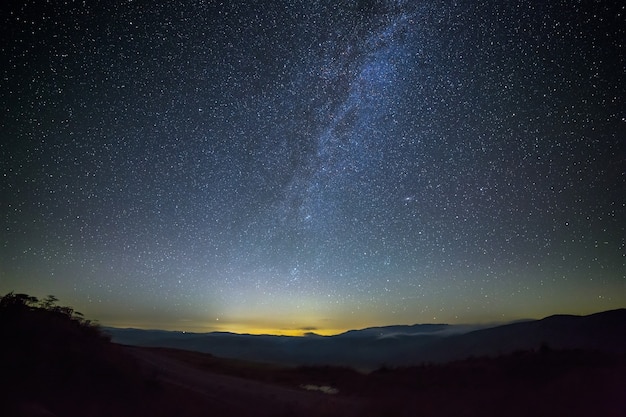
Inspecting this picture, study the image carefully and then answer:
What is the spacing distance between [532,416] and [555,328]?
408 inches

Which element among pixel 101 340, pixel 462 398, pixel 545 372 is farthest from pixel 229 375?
pixel 545 372

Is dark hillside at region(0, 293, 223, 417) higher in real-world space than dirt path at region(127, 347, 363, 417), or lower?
higher

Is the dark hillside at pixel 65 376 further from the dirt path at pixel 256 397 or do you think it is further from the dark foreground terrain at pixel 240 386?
the dirt path at pixel 256 397

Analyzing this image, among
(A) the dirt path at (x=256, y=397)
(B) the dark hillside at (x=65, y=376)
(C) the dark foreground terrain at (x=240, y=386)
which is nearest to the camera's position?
(B) the dark hillside at (x=65, y=376)

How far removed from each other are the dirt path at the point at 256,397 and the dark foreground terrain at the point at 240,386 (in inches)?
1.3

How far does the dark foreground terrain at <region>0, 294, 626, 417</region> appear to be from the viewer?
11.0 meters

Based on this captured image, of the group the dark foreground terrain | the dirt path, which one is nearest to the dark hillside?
the dark foreground terrain

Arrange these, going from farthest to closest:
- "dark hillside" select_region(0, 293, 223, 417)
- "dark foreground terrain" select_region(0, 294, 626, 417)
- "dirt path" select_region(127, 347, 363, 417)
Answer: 1. "dirt path" select_region(127, 347, 363, 417)
2. "dark foreground terrain" select_region(0, 294, 626, 417)
3. "dark hillside" select_region(0, 293, 223, 417)

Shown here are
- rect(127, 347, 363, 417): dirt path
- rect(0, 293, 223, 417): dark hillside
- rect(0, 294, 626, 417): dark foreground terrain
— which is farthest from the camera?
rect(127, 347, 363, 417): dirt path

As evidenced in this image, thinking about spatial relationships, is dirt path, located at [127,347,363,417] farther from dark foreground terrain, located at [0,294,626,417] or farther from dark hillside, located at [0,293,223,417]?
dark hillside, located at [0,293,223,417]

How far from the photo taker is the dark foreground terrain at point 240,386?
11.0 meters

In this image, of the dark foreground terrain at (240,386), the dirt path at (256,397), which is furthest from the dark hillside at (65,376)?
the dirt path at (256,397)

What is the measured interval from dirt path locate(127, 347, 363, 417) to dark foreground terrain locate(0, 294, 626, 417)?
3 cm

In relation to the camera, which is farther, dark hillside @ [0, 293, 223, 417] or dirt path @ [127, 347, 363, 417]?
dirt path @ [127, 347, 363, 417]
